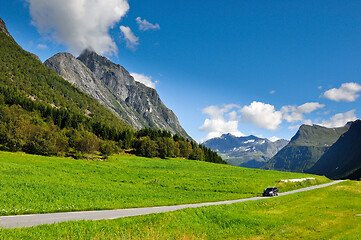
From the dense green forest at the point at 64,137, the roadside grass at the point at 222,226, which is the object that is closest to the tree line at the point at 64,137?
the dense green forest at the point at 64,137

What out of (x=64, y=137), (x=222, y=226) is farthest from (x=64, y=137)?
(x=222, y=226)

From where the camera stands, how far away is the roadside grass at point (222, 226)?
47.2 ft

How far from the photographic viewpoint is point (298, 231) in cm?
2050

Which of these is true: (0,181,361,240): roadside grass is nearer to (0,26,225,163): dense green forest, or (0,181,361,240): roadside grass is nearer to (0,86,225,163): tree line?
(0,86,225,163): tree line

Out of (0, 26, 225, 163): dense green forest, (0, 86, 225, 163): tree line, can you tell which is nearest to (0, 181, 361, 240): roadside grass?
(0, 86, 225, 163): tree line

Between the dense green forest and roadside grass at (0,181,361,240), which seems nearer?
roadside grass at (0,181,361,240)

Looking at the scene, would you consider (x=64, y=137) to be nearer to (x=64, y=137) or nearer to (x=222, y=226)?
(x=64, y=137)

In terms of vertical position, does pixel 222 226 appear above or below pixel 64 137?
below

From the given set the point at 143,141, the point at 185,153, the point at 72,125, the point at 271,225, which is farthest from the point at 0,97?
the point at 271,225

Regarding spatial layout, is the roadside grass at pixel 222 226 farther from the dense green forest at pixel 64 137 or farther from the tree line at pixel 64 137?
the dense green forest at pixel 64 137

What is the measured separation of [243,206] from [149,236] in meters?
17.6

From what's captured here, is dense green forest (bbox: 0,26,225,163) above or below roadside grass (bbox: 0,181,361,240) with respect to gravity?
above

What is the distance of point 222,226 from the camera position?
21.4m

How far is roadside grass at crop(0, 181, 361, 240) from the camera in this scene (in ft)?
47.2
